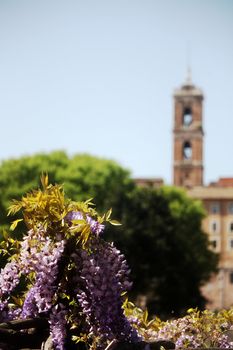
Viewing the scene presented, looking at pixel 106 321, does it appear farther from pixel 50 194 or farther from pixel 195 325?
pixel 195 325

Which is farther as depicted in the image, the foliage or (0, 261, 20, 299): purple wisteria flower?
the foliage

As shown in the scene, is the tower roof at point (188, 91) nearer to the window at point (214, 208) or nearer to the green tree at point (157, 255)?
the window at point (214, 208)

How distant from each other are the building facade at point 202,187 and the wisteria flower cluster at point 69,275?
113 meters

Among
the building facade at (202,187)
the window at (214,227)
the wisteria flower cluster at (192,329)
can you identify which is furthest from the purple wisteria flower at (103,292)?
the window at (214,227)

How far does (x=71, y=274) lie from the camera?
17.9 ft

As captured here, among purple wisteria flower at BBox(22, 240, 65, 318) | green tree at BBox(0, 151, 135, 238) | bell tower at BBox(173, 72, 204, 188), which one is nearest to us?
purple wisteria flower at BBox(22, 240, 65, 318)

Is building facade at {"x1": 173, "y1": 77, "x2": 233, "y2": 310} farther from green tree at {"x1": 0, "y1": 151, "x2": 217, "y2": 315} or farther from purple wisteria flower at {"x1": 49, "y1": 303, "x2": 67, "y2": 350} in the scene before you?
purple wisteria flower at {"x1": 49, "y1": 303, "x2": 67, "y2": 350}

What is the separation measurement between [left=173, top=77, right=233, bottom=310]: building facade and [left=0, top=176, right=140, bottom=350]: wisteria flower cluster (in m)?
113

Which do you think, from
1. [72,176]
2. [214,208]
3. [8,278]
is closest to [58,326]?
[8,278]

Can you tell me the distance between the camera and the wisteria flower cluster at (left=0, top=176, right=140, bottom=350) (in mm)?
5266

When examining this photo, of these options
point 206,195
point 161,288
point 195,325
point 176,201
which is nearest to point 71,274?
point 195,325

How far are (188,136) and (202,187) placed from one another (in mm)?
25221

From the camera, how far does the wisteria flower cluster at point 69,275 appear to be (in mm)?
5266

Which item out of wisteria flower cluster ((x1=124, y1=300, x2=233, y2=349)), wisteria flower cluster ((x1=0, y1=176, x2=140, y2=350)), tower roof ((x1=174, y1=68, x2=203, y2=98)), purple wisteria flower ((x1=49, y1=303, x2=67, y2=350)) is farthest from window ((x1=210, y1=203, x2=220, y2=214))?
purple wisteria flower ((x1=49, y1=303, x2=67, y2=350))
